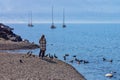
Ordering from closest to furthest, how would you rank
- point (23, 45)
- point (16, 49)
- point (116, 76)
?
point (116, 76)
point (16, 49)
point (23, 45)

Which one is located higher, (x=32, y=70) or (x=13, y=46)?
(x=13, y=46)

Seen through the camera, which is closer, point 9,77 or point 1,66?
point 9,77

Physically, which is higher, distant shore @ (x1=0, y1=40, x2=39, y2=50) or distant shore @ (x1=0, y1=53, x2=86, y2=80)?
distant shore @ (x1=0, y1=40, x2=39, y2=50)

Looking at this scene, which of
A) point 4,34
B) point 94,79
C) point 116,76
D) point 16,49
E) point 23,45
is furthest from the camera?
point 4,34

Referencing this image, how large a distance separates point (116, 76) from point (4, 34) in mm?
43574

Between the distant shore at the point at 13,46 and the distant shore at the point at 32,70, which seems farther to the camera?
the distant shore at the point at 13,46

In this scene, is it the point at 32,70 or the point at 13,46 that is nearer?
the point at 32,70

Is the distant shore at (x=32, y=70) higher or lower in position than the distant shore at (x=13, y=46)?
lower

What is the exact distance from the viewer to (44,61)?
44156 mm

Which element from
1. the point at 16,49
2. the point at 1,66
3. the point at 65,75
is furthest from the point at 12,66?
the point at 16,49

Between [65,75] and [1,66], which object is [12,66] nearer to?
[1,66]

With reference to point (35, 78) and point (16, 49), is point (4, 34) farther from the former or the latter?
point (35, 78)

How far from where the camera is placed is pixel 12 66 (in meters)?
37.8

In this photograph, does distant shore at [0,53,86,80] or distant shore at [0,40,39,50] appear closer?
distant shore at [0,53,86,80]
